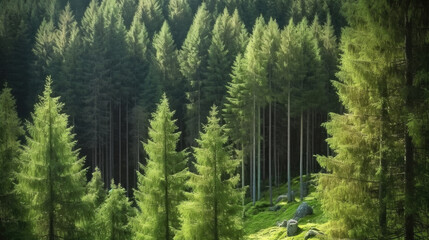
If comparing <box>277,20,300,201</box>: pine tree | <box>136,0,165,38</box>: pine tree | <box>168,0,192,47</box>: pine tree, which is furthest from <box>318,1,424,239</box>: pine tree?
<box>136,0,165,38</box>: pine tree

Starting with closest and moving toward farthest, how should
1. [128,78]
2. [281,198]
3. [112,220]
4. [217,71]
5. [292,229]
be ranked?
[112,220] → [292,229] → [281,198] → [217,71] → [128,78]

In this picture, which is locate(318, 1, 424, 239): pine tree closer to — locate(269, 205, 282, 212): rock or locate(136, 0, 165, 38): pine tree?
locate(269, 205, 282, 212): rock

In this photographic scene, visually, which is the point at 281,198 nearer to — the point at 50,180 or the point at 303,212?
the point at 303,212

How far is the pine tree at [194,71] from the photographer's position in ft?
153

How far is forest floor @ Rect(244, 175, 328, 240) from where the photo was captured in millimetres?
26425

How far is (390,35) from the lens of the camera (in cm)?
1176

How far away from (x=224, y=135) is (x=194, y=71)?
26287 millimetres

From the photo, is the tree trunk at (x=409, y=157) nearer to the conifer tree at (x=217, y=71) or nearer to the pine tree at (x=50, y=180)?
the pine tree at (x=50, y=180)

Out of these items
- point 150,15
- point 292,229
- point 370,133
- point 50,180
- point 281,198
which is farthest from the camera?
point 150,15

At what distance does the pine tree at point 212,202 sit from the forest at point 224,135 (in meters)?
0.06

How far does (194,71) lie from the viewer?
160ft

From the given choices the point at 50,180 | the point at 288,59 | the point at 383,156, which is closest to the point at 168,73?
the point at 288,59

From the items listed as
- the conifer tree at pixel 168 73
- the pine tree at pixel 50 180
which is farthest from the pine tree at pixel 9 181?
the conifer tree at pixel 168 73

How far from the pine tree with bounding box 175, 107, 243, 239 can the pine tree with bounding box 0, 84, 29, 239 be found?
292 inches
